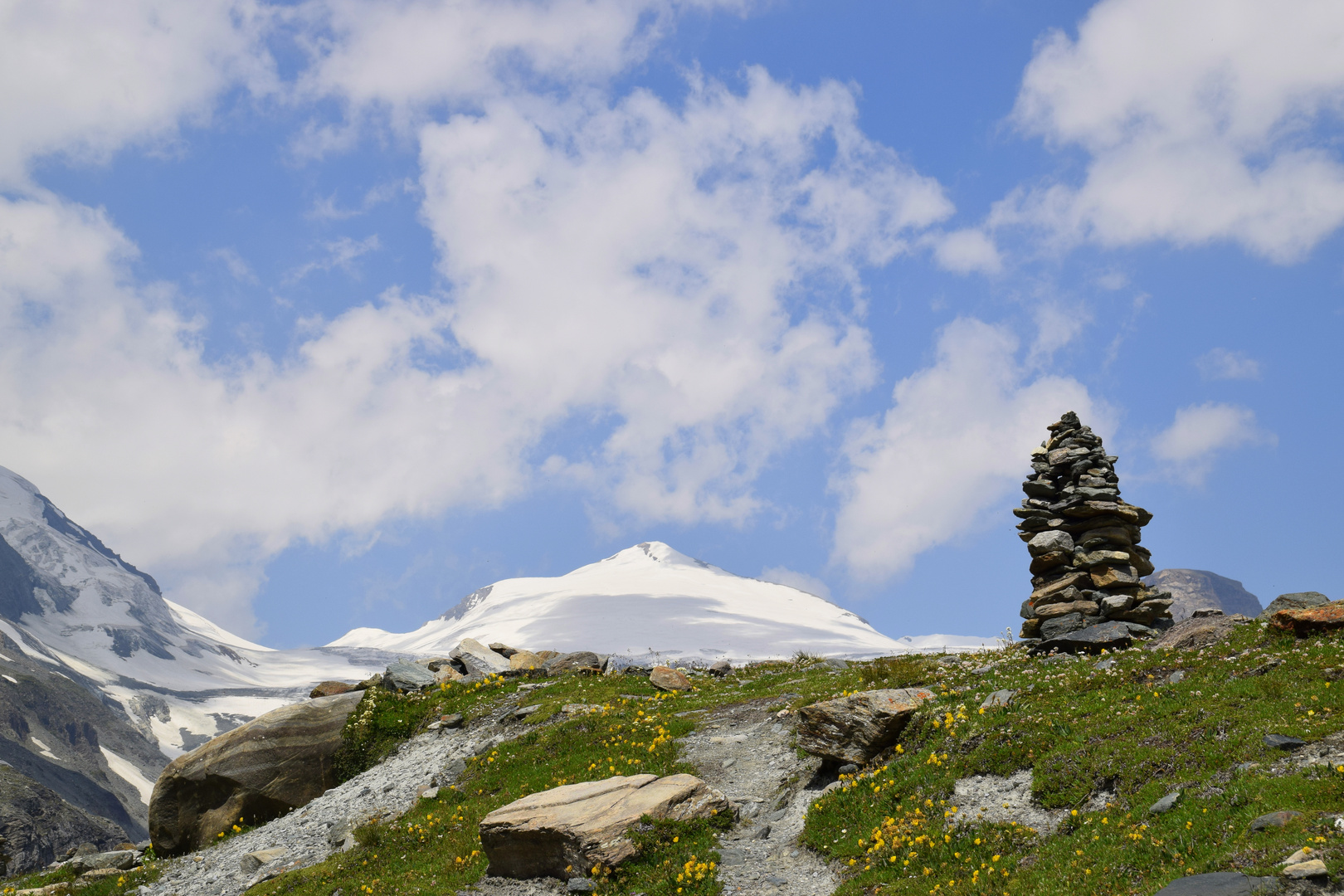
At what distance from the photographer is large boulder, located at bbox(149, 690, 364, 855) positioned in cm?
2836

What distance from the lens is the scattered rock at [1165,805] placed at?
1377 centimetres

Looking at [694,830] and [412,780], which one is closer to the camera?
[694,830]

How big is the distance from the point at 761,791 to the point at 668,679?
42.7 ft

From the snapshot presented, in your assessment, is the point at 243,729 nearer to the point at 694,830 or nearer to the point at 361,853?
the point at 361,853

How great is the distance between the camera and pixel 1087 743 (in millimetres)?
16703

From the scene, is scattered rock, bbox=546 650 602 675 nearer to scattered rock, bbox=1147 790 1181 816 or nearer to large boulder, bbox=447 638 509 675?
large boulder, bbox=447 638 509 675

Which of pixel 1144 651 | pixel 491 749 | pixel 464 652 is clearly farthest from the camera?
pixel 464 652

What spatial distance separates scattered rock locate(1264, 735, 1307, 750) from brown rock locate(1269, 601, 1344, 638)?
7.45 m

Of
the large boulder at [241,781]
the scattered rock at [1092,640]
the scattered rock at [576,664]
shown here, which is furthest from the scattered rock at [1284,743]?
the large boulder at [241,781]

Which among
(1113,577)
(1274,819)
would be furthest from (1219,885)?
(1113,577)

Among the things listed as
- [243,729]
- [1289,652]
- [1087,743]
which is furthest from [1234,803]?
[243,729]

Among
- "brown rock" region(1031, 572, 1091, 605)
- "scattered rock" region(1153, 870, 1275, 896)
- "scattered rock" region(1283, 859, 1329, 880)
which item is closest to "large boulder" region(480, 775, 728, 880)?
"scattered rock" region(1153, 870, 1275, 896)

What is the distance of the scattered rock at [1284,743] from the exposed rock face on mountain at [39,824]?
18663 centimetres

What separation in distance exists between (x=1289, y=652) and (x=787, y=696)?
14598 millimetres
